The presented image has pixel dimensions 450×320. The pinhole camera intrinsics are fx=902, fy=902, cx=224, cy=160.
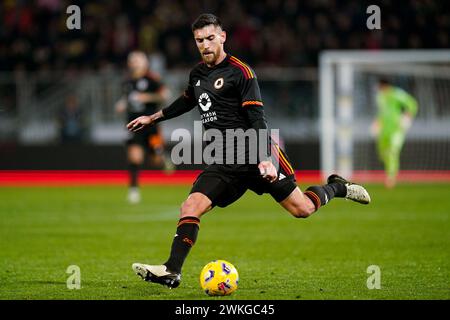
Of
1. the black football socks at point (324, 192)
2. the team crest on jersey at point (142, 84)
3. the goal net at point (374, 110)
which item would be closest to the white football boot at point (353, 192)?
the black football socks at point (324, 192)

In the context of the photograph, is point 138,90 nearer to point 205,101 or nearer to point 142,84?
point 142,84

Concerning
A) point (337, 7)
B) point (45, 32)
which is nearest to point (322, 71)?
point (337, 7)

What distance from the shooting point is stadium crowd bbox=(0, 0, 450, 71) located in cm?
2177

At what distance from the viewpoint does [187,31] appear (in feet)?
75.2

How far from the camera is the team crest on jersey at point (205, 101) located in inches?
284

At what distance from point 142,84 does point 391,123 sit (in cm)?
593

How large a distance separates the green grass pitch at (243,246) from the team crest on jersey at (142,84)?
197 centimetres

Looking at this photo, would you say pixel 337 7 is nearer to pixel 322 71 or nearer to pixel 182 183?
pixel 322 71

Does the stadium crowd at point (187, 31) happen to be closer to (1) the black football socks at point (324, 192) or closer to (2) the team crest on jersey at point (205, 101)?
(1) the black football socks at point (324, 192)

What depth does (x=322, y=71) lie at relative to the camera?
20125 millimetres

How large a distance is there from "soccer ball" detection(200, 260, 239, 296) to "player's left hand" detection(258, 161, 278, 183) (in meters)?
0.75

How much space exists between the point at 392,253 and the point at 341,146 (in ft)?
35.1

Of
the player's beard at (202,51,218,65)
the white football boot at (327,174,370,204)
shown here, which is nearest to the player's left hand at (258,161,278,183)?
the player's beard at (202,51,218,65)

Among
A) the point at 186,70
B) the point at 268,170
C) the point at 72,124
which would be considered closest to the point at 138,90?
the point at 72,124
